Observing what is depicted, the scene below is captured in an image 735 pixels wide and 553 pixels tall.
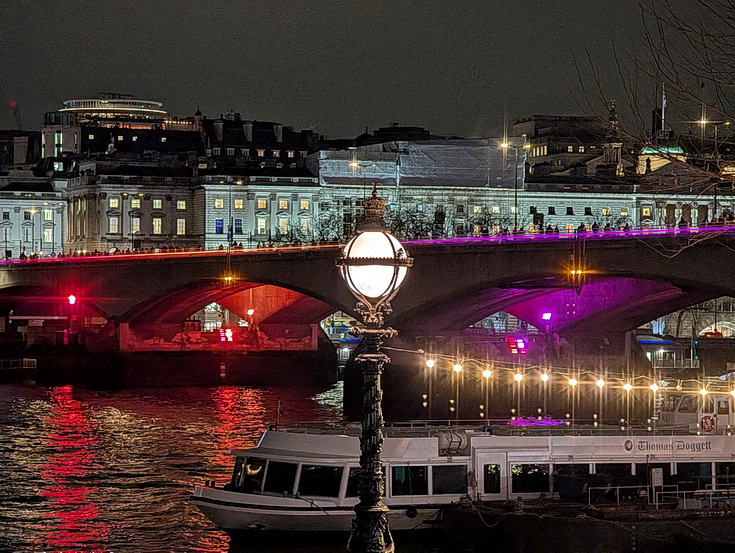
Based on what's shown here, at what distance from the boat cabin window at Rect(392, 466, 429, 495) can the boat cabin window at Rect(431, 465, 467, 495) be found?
176mm

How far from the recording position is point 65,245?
129500 mm

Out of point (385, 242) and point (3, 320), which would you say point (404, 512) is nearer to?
point (385, 242)

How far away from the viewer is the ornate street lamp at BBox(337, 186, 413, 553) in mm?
14539

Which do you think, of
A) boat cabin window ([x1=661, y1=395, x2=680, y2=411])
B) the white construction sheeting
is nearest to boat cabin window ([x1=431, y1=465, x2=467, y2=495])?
boat cabin window ([x1=661, y1=395, x2=680, y2=411])

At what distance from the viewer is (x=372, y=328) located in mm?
14820

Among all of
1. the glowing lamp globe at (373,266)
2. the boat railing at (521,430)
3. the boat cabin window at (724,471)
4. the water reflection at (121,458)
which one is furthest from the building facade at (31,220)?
the glowing lamp globe at (373,266)

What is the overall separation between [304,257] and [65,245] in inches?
2643

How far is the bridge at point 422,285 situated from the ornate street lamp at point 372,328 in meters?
33.6

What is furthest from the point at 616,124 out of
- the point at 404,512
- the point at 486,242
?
the point at 486,242

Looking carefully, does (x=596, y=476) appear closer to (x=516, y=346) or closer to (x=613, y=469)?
(x=613, y=469)

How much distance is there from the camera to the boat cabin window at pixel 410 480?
31.2 m

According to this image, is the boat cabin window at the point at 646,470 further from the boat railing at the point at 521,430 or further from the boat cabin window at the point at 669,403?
the boat cabin window at the point at 669,403

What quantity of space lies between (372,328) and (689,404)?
21.4m

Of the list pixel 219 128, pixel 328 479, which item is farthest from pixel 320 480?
pixel 219 128
